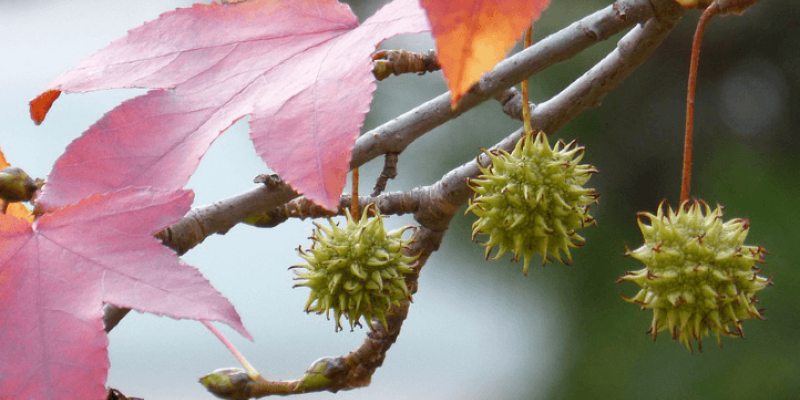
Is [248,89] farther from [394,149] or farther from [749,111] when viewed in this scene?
[749,111]

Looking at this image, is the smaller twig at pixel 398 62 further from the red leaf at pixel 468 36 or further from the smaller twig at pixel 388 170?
the red leaf at pixel 468 36

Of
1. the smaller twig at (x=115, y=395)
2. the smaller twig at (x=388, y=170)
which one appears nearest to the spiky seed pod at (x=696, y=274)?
the smaller twig at (x=388, y=170)

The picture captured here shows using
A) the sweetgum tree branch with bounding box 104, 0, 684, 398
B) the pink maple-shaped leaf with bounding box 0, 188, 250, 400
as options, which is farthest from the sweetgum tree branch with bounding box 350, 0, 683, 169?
the pink maple-shaped leaf with bounding box 0, 188, 250, 400

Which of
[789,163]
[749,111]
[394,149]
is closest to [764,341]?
[789,163]

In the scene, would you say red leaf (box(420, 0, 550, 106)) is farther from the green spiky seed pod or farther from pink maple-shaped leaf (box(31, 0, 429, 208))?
the green spiky seed pod

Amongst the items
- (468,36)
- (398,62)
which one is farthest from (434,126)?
(468,36)

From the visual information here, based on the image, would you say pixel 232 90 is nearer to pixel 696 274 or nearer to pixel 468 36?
pixel 468 36
